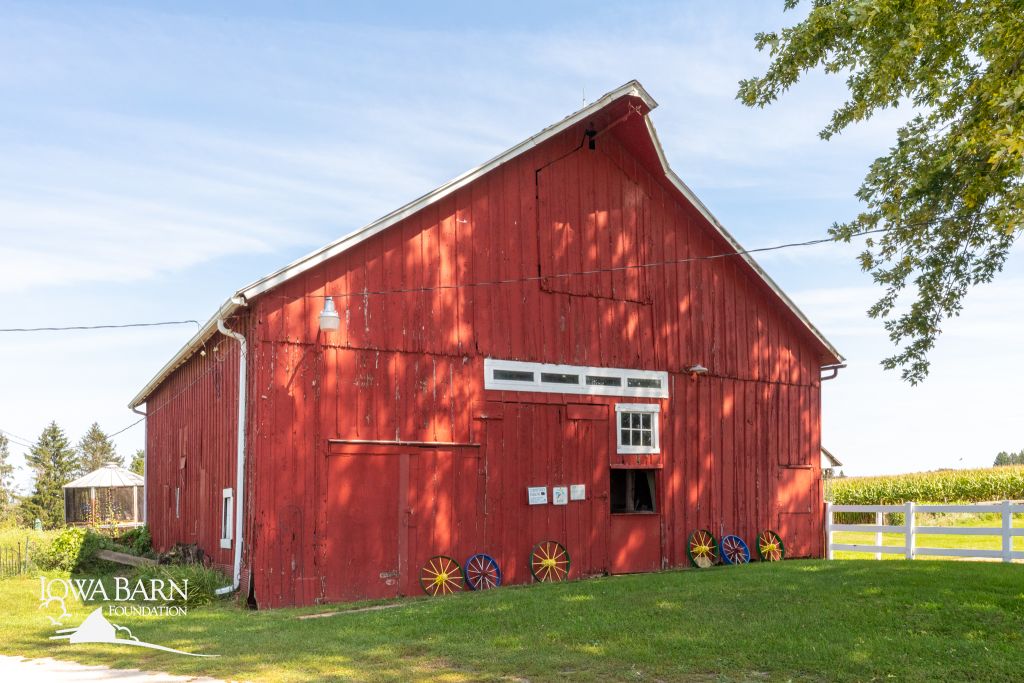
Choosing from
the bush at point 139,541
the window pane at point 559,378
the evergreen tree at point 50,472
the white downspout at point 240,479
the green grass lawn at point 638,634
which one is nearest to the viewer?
the green grass lawn at point 638,634

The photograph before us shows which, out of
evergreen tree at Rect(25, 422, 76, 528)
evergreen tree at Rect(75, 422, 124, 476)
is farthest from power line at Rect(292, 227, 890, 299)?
evergreen tree at Rect(75, 422, 124, 476)

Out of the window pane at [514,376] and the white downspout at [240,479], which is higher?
the window pane at [514,376]

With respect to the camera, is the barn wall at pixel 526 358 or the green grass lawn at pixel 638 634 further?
the barn wall at pixel 526 358

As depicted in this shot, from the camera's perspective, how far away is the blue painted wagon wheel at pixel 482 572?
1448cm

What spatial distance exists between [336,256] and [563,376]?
4289 mm

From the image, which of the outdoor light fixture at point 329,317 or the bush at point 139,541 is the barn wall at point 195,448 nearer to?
the bush at point 139,541

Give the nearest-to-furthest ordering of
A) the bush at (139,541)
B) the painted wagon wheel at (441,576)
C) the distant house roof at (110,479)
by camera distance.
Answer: the painted wagon wheel at (441,576) < the bush at (139,541) < the distant house roof at (110,479)

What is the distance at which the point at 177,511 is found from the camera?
19203 millimetres

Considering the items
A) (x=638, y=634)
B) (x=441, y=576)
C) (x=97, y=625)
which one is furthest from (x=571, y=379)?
(x=97, y=625)

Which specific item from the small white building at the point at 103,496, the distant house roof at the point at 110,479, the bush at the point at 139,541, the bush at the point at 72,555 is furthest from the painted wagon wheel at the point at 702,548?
the distant house roof at the point at 110,479

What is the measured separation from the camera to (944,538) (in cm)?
2791

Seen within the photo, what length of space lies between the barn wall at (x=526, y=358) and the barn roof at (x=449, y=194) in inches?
10.4

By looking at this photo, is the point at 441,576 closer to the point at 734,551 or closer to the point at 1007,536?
the point at 734,551

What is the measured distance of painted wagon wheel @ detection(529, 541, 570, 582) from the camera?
1523 cm
